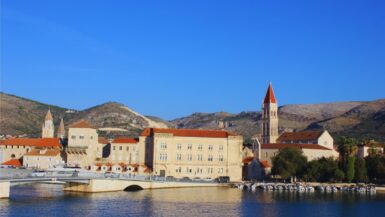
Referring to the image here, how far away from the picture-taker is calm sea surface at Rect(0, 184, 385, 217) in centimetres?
5297

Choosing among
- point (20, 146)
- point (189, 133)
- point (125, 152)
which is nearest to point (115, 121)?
point (20, 146)

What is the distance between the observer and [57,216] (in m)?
48.7

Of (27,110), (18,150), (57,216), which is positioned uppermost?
(27,110)

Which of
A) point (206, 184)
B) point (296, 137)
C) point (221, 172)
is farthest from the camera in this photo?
point (296, 137)

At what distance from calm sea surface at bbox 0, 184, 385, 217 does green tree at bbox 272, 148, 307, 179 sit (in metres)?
17.5

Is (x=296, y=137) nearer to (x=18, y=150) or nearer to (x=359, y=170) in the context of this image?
(x=359, y=170)

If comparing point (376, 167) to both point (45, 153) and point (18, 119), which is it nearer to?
point (45, 153)

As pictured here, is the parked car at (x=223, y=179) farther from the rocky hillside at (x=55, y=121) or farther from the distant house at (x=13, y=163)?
the rocky hillside at (x=55, y=121)

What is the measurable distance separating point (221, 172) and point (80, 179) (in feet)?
116

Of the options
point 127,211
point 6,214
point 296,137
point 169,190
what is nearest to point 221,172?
point 169,190

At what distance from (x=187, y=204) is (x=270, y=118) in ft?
255

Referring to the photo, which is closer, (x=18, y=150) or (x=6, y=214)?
(x=6, y=214)

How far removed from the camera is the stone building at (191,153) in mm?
96625

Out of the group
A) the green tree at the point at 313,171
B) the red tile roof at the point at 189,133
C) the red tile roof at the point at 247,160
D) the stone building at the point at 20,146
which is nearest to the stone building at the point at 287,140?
the red tile roof at the point at 247,160
